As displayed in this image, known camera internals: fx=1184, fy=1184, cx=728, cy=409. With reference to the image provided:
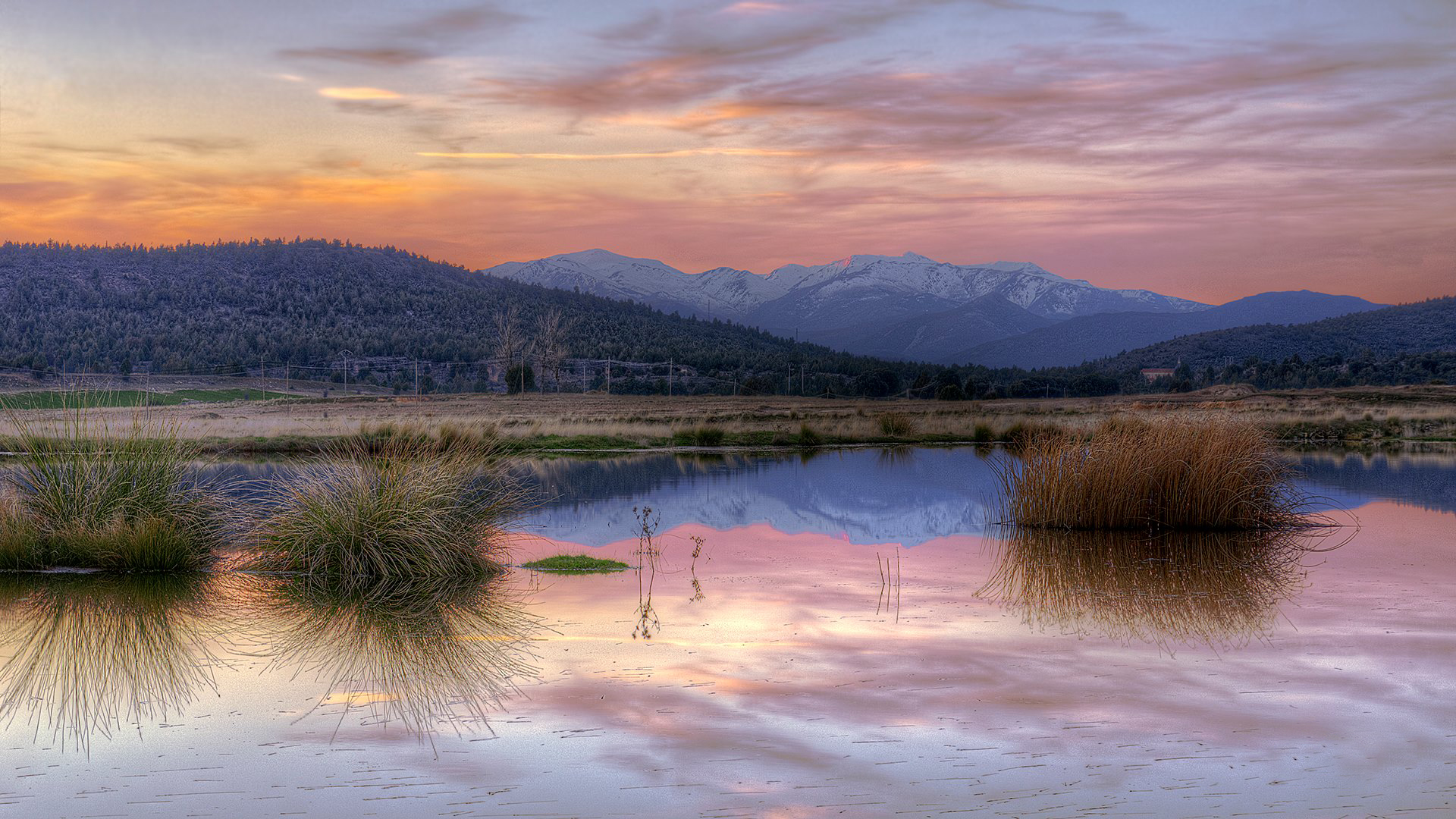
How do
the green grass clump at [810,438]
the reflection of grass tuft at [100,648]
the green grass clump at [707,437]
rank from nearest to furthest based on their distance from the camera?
the reflection of grass tuft at [100,648], the green grass clump at [707,437], the green grass clump at [810,438]

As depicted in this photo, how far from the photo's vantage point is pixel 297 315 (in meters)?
105

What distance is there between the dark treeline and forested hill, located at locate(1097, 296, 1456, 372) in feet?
0.87

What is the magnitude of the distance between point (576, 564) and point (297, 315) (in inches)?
3960

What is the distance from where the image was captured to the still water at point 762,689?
17.1 feet

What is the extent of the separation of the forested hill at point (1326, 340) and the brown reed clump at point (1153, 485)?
91.3 metres

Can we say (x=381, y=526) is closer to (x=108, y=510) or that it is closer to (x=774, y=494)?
(x=108, y=510)

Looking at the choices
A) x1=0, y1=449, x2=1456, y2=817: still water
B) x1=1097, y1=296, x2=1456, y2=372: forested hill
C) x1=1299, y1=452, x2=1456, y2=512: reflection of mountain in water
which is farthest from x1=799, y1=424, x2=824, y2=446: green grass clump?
x1=1097, y1=296, x2=1456, y2=372: forested hill

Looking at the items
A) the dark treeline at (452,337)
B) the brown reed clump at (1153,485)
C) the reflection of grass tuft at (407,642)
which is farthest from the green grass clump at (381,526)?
Result: the dark treeline at (452,337)

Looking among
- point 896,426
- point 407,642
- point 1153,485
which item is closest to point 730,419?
point 896,426

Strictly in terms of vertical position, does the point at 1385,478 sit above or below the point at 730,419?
below

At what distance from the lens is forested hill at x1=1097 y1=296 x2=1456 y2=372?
101m

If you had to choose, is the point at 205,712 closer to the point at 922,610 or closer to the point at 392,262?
the point at 922,610

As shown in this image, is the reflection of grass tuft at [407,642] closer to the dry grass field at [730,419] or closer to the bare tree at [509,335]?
the dry grass field at [730,419]

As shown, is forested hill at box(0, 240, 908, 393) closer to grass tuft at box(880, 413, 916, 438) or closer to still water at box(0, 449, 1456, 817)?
grass tuft at box(880, 413, 916, 438)
